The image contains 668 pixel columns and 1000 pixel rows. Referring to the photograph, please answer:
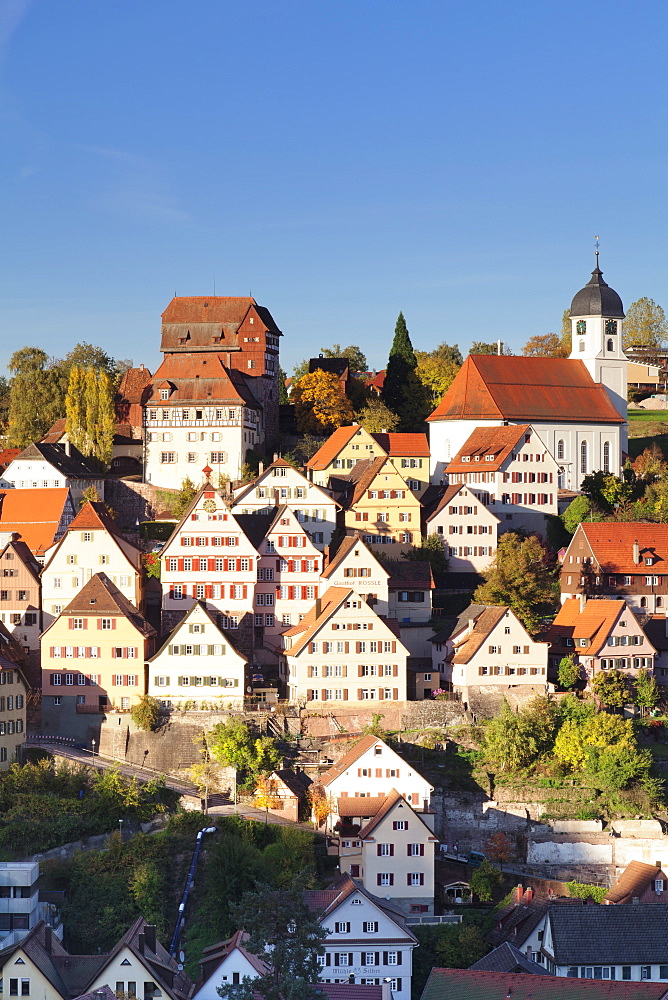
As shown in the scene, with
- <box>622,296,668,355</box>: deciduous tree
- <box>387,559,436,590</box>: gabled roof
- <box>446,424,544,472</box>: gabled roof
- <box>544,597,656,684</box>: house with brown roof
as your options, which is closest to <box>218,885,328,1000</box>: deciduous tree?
<box>544,597,656,684</box>: house with brown roof

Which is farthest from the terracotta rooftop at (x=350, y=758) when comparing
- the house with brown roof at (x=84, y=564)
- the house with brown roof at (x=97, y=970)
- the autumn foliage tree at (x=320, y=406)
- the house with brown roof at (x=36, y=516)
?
the autumn foliage tree at (x=320, y=406)

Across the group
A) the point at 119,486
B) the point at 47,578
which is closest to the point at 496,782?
the point at 47,578

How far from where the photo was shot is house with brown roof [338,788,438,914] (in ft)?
199

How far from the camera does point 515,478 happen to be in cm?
8850

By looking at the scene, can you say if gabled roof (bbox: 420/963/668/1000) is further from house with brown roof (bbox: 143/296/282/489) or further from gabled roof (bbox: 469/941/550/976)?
house with brown roof (bbox: 143/296/282/489)

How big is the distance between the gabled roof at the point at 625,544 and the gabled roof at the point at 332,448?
1649 centimetres

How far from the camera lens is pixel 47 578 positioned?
75.5 meters

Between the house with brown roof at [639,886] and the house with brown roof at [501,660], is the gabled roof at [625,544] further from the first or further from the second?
the house with brown roof at [639,886]

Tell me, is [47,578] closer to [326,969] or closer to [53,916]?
[53,916]

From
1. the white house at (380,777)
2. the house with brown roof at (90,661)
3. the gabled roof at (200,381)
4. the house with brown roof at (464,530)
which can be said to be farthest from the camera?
the gabled roof at (200,381)

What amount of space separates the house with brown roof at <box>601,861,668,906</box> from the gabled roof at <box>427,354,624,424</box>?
3757cm

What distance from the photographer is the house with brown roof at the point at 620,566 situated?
77562 millimetres

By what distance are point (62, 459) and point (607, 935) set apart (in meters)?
47.2

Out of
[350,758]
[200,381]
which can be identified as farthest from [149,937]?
[200,381]
